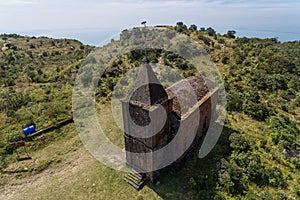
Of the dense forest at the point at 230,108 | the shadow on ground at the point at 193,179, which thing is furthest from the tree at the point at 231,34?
the shadow on ground at the point at 193,179

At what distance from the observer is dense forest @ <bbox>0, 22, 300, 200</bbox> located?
607 inches

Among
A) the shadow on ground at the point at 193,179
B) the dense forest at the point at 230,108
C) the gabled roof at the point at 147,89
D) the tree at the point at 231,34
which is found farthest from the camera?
the tree at the point at 231,34

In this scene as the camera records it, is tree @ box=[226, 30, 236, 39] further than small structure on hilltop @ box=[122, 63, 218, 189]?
Yes

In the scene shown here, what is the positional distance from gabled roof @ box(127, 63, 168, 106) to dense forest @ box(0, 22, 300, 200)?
7.18 m

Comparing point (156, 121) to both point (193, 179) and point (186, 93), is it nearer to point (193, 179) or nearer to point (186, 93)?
point (186, 93)

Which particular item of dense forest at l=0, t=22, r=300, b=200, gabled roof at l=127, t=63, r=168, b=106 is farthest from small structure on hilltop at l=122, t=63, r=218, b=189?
dense forest at l=0, t=22, r=300, b=200

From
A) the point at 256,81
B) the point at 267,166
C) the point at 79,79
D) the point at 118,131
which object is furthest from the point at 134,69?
the point at 267,166

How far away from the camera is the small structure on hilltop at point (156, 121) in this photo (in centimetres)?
1338

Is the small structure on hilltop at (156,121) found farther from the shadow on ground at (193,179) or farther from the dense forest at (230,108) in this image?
the dense forest at (230,108)

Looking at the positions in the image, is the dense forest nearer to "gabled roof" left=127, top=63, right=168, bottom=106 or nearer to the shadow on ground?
the shadow on ground

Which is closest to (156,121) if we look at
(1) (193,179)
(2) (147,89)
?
(2) (147,89)

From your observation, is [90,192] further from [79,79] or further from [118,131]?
[79,79]

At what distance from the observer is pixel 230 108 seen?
25.5 metres

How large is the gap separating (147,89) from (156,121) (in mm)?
2338
